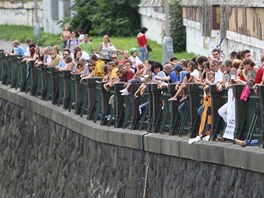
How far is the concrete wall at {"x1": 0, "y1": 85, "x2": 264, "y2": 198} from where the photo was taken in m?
19.7

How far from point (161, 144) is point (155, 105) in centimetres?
131

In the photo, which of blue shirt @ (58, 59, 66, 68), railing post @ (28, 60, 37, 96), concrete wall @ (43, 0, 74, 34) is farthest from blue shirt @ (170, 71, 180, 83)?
concrete wall @ (43, 0, 74, 34)

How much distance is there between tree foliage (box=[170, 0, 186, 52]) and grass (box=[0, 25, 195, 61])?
0.65 metres

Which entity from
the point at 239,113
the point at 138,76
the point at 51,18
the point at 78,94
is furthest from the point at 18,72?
the point at 51,18

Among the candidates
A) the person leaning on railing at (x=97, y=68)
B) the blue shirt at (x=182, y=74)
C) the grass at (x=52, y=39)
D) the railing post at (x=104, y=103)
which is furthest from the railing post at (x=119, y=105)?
the grass at (x=52, y=39)

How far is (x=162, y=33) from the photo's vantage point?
5178 cm

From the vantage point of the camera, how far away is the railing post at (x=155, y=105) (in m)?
23.9

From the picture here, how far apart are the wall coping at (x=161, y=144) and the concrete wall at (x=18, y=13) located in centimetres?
4599

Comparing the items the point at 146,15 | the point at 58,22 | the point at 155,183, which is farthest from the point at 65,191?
the point at 58,22

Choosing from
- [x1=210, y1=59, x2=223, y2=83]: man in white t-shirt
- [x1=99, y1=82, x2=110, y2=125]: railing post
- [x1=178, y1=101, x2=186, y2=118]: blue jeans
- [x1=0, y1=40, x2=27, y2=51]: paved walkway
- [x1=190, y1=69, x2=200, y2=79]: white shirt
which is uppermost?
[x1=210, y1=59, x2=223, y2=83]: man in white t-shirt

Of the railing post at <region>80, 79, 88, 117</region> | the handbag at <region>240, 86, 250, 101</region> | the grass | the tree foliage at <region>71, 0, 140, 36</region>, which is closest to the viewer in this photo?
the handbag at <region>240, 86, 250, 101</region>

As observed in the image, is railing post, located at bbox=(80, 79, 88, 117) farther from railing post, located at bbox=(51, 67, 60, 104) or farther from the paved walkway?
the paved walkway

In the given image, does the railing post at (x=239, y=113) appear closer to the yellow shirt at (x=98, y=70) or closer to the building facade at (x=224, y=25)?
the yellow shirt at (x=98, y=70)

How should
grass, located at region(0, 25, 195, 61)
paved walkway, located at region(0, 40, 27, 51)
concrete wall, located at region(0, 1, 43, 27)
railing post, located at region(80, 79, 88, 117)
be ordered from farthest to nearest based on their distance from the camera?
1. concrete wall, located at region(0, 1, 43, 27)
2. paved walkway, located at region(0, 40, 27, 51)
3. grass, located at region(0, 25, 195, 61)
4. railing post, located at region(80, 79, 88, 117)
